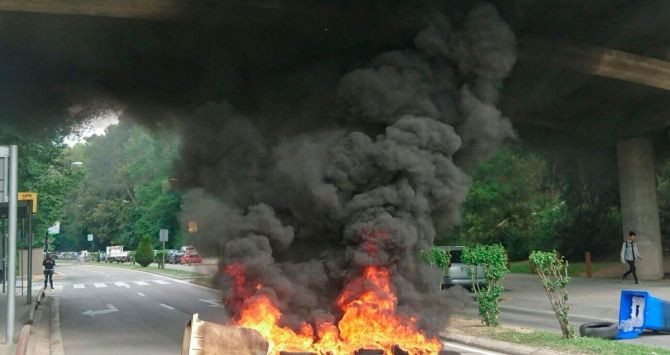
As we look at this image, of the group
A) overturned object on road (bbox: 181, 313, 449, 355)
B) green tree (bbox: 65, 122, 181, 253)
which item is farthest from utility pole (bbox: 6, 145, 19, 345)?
green tree (bbox: 65, 122, 181, 253)

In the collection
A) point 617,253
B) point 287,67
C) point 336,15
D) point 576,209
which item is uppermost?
A: point 336,15

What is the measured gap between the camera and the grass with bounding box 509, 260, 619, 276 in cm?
2816

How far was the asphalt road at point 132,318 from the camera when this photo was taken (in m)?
11.7

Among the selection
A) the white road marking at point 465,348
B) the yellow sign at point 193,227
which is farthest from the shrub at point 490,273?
the yellow sign at point 193,227

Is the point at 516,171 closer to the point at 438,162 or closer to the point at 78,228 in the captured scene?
the point at 438,162

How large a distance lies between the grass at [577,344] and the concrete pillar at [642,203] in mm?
13743

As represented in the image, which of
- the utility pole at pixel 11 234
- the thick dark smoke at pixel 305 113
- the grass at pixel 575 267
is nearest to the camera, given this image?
the thick dark smoke at pixel 305 113

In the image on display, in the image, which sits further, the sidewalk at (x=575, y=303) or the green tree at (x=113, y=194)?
the green tree at (x=113, y=194)

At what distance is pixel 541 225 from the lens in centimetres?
3300

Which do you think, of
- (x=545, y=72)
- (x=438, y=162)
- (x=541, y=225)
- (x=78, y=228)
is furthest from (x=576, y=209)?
(x=78, y=228)

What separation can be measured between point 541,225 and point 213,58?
23204 mm

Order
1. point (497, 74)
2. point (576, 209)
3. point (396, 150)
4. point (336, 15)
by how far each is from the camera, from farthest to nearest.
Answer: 1. point (576, 209)
2. point (336, 15)
3. point (497, 74)
4. point (396, 150)

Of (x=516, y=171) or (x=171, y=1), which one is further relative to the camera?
(x=516, y=171)

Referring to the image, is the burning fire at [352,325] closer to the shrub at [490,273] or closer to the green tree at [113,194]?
the shrub at [490,273]
